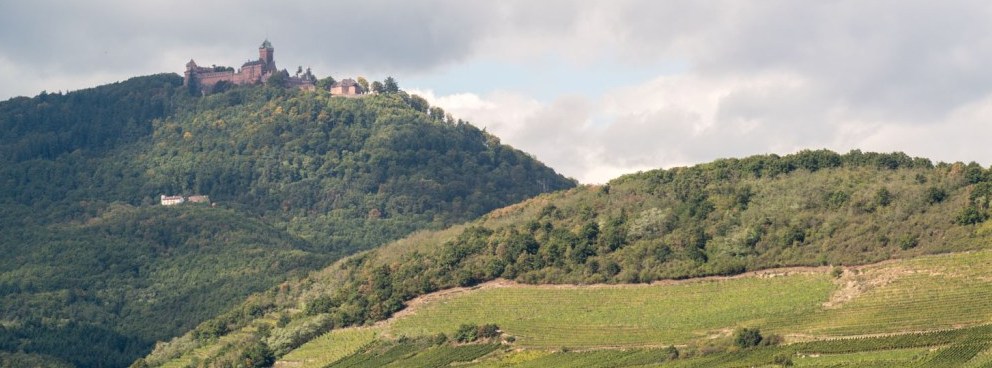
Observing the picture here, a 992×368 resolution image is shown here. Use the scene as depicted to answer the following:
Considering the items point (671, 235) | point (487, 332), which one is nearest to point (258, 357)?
point (487, 332)

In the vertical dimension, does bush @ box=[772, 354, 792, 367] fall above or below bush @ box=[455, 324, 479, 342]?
below

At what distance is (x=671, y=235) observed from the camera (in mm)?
120312

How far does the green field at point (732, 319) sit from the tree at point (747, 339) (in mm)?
650

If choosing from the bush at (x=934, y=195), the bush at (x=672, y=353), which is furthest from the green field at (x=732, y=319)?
the bush at (x=934, y=195)

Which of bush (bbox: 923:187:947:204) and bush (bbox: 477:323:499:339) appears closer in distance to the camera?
bush (bbox: 477:323:499:339)

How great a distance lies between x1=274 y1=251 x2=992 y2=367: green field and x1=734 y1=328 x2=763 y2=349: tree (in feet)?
2.13

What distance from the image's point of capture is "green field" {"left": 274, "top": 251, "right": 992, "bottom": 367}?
89.8m

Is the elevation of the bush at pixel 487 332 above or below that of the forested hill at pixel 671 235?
below

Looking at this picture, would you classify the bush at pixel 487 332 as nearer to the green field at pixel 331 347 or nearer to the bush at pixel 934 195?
the green field at pixel 331 347

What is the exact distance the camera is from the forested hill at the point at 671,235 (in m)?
110

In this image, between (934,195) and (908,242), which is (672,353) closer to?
(908,242)

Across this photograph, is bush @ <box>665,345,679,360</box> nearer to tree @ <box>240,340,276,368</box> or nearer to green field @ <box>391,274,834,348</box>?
green field @ <box>391,274,834,348</box>

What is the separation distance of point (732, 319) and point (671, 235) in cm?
1860

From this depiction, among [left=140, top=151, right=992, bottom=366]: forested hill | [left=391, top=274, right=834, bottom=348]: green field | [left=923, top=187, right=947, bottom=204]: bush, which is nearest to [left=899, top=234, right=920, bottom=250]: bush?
[left=140, top=151, right=992, bottom=366]: forested hill
